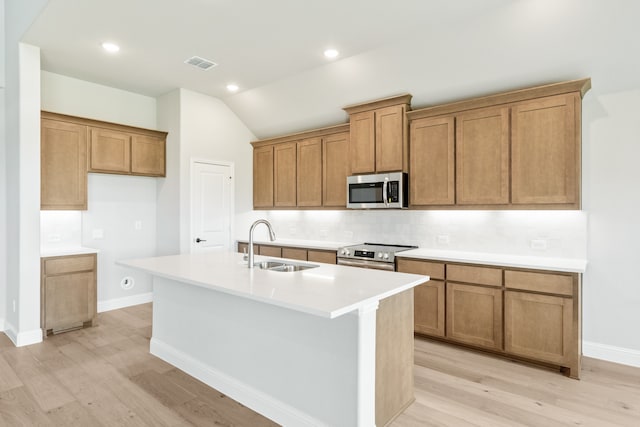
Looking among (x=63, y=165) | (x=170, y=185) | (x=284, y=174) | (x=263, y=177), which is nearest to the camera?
(x=63, y=165)

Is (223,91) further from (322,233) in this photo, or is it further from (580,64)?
(580,64)

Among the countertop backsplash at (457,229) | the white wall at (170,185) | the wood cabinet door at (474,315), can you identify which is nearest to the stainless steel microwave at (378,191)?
the countertop backsplash at (457,229)

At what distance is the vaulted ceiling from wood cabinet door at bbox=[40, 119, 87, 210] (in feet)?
2.60

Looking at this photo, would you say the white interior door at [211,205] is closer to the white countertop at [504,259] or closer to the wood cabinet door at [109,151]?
the wood cabinet door at [109,151]

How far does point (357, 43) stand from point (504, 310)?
2957 millimetres

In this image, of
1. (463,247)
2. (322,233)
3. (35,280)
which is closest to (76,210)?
(35,280)

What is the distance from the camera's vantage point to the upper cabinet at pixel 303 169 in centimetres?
506

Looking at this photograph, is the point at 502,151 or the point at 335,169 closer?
the point at 502,151

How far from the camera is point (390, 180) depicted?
169 inches

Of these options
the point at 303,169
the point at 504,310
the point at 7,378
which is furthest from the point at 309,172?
the point at 7,378

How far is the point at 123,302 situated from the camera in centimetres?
514

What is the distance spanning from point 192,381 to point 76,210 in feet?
9.63

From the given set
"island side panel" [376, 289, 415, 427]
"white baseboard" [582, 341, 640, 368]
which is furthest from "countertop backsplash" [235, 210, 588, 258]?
"island side panel" [376, 289, 415, 427]

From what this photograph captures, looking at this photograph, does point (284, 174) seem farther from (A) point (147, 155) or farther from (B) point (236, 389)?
(B) point (236, 389)
